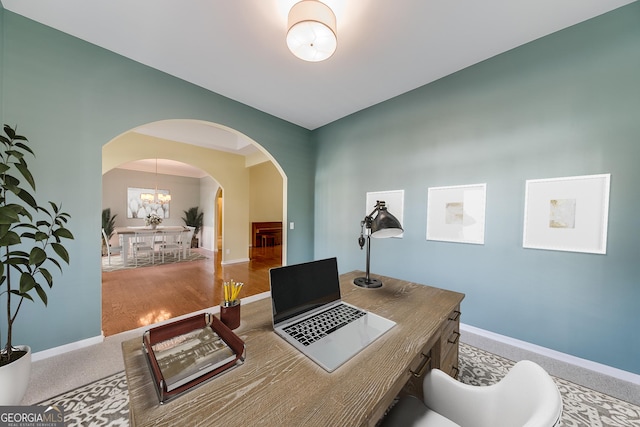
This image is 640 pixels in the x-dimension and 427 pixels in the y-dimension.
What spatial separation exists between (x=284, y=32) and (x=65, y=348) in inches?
135

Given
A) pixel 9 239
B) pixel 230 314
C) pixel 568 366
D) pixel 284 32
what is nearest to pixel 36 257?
pixel 9 239

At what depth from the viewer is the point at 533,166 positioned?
6.54ft

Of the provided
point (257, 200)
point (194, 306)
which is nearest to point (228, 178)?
point (257, 200)

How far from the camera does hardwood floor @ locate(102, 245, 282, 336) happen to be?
260 centimetres

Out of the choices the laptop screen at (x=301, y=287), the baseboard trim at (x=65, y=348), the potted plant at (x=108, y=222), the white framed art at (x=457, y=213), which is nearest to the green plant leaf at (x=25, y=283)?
the baseboard trim at (x=65, y=348)

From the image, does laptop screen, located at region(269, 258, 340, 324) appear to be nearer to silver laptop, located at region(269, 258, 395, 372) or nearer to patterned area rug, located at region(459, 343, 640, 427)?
silver laptop, located at region(269, 258, 395, 372)

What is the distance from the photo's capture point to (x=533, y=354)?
1948mm

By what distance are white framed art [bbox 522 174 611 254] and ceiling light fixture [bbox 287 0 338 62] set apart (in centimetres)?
217

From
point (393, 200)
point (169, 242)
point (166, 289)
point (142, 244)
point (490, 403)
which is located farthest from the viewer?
point (169, 242)

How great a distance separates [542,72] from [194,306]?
179 inches

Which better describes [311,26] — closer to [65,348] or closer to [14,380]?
[14,380]

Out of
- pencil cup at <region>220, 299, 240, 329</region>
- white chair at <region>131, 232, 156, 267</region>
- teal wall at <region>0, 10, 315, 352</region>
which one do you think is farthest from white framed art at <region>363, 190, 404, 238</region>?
white chair at <region>131, 232, 156, 267</region>

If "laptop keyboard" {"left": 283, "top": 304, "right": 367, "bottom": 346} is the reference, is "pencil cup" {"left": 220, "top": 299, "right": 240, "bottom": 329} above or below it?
above

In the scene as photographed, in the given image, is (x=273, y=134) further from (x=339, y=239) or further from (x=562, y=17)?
(x=562, y=17)
